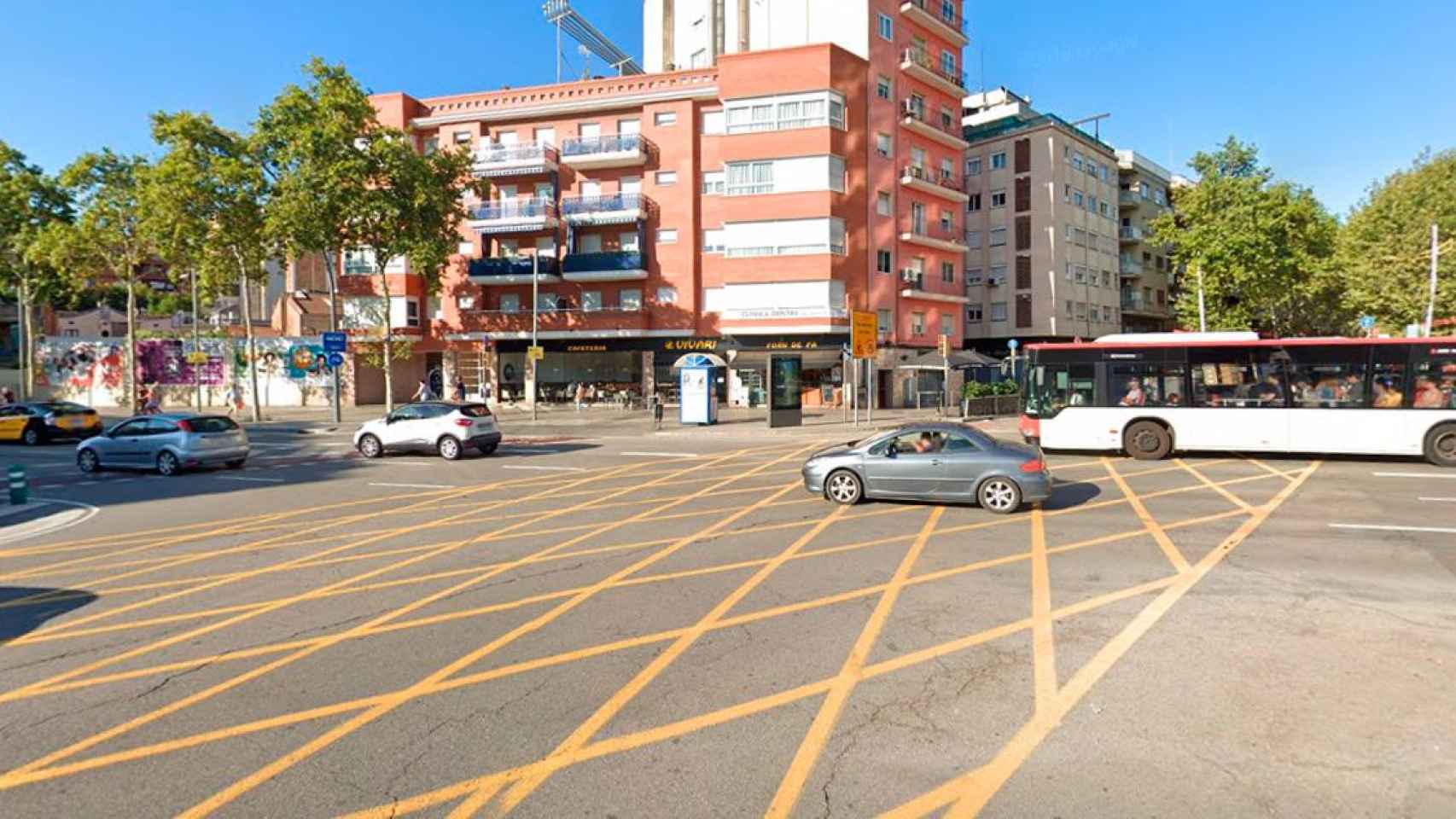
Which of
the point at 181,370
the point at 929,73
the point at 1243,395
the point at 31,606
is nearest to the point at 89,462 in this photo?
the point at 31,606

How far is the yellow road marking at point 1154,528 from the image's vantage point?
24.5 ft

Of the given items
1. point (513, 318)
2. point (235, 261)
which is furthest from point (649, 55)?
point (235, 261)

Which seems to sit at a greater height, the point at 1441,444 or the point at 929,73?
the point at 929,73

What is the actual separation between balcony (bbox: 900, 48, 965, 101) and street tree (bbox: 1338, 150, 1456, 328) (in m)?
21.1

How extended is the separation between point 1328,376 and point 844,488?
457 inches

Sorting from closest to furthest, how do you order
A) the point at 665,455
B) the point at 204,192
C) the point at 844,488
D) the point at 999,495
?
1. the point at 999,495
2. the point at 844,488
3. the point at 665,455
4. the point at 204,192

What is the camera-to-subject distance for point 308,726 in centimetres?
414

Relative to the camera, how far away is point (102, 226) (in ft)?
102

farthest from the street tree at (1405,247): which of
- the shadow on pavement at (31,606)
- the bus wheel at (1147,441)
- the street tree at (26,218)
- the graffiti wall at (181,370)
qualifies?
the street tree at (26,218)

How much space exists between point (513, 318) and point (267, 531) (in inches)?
1169

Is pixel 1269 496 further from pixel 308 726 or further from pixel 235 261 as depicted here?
pixel 235 261

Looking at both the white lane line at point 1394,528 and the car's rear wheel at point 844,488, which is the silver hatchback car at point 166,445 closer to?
the car's rear wheel at point 844,488

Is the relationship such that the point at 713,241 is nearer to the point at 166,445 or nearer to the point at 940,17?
the point at 940,17

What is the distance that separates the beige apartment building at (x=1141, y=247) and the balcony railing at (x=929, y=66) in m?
19.5
